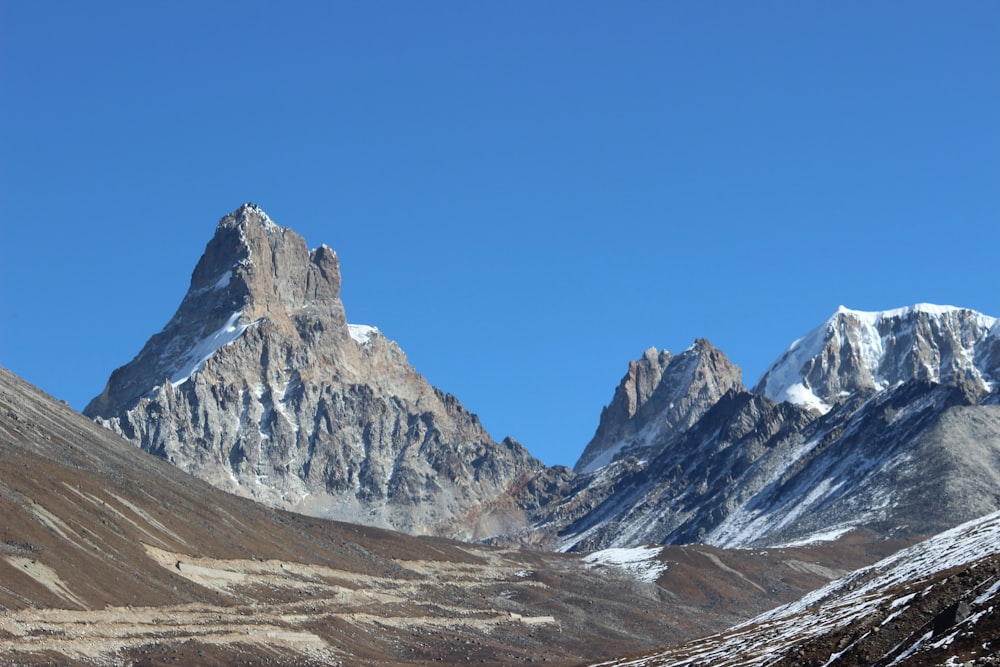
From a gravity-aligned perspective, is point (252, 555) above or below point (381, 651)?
above

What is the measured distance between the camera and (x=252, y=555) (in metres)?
197

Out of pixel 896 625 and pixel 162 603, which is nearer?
pixel 896 625

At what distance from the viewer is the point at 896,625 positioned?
67.9 metres

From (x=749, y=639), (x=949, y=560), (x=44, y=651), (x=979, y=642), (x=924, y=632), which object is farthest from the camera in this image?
(x=44, y=651)

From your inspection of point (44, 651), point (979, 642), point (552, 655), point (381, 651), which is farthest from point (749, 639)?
point (552, 655)

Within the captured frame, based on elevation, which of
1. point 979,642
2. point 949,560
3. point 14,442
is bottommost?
point 979,642

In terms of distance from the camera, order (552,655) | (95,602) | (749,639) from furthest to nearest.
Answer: (552,655), (95,602), (749,639)

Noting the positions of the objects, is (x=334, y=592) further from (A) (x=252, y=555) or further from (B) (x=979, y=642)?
(B) (x=979, y=642)

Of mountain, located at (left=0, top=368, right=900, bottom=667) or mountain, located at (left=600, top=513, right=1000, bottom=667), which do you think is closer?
mountain, located at (left=600, top=513, right=1000, bottom=667)

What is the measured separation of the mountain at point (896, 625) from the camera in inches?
2338

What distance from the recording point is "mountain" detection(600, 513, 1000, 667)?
195 ft

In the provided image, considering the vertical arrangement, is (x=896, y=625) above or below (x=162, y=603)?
below

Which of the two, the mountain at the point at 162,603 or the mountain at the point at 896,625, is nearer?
the mountain at the point at 896,625

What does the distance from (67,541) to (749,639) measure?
281 ft
